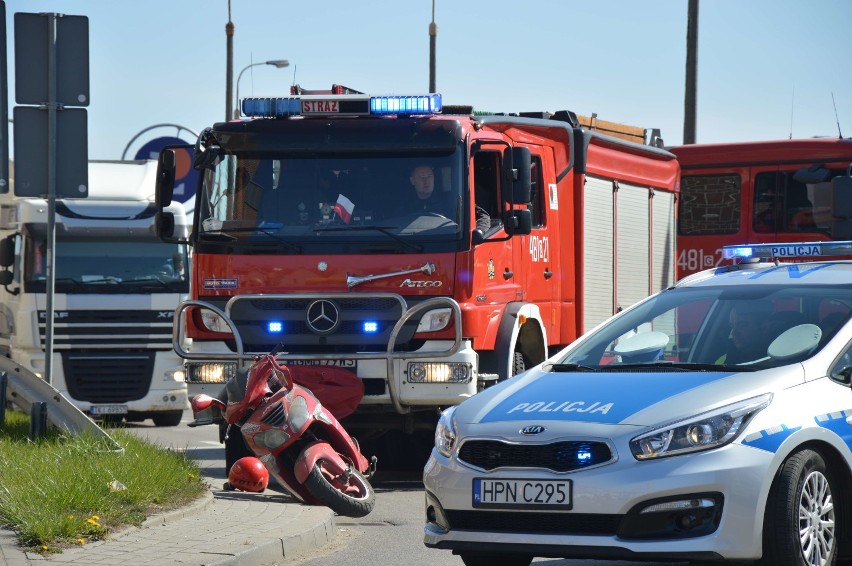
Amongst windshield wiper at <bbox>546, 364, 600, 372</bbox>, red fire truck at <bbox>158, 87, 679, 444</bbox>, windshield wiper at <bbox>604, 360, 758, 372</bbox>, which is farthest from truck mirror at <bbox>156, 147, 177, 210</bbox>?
windshield wiper at <bbox>604, 360, 758, 372</bbox>

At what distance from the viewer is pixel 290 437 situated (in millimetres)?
10508

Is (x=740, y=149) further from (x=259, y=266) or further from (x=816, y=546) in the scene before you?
(x=816, y=546)

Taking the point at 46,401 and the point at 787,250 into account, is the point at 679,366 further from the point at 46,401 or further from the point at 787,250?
the point at 46,401

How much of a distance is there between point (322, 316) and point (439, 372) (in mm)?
1028

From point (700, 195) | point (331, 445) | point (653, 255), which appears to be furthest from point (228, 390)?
point (700, 195)

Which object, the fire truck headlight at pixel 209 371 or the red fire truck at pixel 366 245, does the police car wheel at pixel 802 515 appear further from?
the fire truck headlight at pixel 209 371

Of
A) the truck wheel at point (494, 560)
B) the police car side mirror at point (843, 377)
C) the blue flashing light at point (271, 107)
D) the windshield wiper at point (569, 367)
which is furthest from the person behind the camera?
the blue flashing light at point (271, 107)

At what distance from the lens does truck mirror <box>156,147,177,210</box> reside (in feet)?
42.2

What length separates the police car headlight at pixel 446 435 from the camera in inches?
300

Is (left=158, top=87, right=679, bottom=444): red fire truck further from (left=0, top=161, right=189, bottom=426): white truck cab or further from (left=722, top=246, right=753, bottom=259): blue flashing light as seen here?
(left=0, top=161, right=189, bottom=426): white truck cab

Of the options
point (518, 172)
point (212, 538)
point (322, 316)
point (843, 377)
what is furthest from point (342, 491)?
point (843, 377)

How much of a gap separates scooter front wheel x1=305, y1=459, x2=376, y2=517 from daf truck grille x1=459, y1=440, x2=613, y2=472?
313 centimetres

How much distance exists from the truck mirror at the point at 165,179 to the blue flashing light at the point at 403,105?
1.71 meters

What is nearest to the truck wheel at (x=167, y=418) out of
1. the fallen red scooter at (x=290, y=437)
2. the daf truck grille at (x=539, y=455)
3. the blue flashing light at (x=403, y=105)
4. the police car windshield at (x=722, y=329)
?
the blue flashing light at (x=403, y=105)
